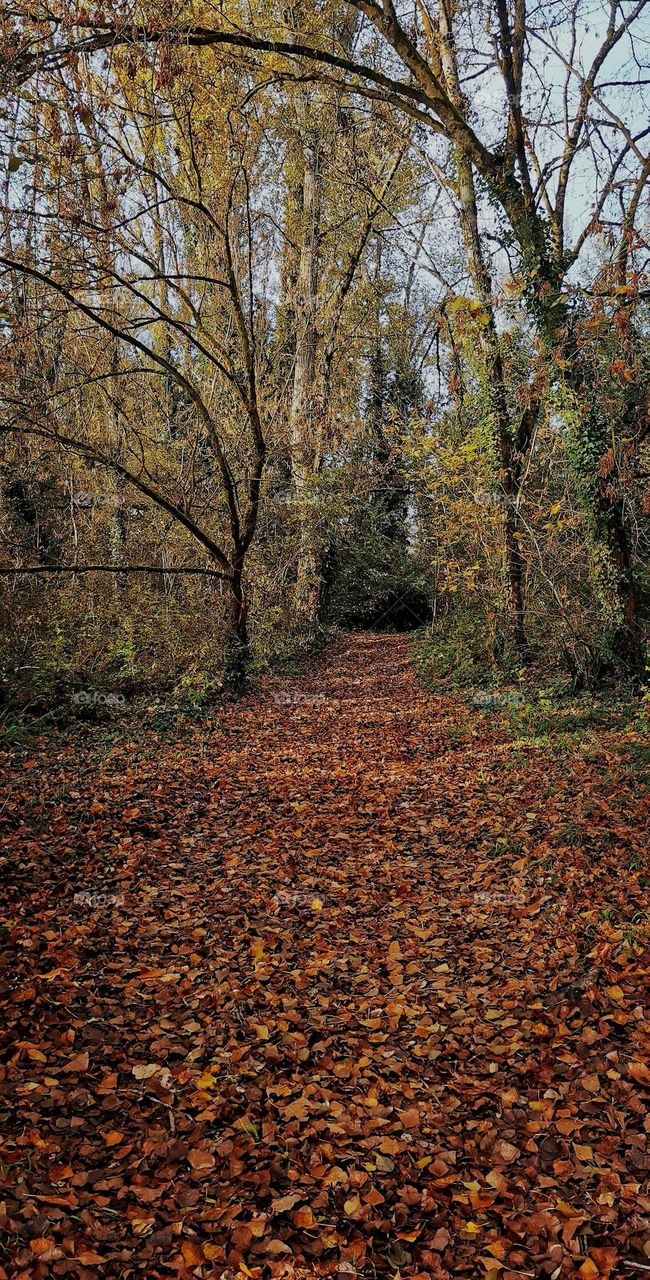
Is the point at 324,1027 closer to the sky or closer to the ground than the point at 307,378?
closer to the ground

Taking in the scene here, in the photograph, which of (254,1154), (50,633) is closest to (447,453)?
(50,633)

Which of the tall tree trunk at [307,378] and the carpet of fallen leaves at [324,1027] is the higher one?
the tall tree trunk at [307,378]

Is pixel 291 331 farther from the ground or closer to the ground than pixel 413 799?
farther from the ground

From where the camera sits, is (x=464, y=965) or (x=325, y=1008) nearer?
(x=325, y=1008)

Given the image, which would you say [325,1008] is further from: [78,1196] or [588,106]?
[588,106]

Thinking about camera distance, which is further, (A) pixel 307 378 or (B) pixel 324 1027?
(A) pixel 307 378

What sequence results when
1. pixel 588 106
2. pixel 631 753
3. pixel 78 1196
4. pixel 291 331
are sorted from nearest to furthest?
pixel 78 1196 → pixel 631 753 → pixel 588 106 → pixel 291 331

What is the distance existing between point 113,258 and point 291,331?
9.40 meters

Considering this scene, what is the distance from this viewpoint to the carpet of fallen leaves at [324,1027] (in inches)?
106

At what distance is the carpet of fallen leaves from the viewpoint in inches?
106

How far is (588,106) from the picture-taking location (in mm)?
9438

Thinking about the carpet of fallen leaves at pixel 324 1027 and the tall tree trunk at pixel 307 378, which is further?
the tall tree trunk at pixel 307 378

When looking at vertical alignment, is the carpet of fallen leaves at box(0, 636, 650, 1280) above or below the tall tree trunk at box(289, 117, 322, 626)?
below

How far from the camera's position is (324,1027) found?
3.92 meters
